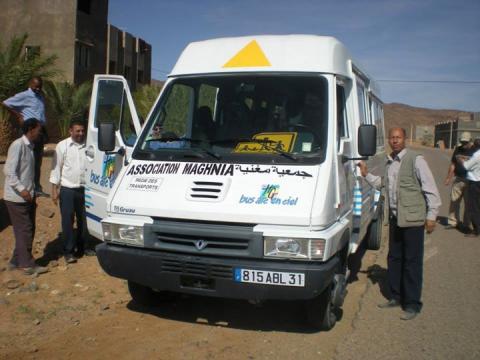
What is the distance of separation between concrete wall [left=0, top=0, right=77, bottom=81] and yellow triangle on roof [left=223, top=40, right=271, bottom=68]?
24369 millimetres

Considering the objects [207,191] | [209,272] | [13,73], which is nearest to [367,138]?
[207,191]

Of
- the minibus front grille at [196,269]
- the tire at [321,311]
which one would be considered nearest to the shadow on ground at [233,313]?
the tire at [321,311]

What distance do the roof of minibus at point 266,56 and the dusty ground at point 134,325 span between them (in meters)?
2.43

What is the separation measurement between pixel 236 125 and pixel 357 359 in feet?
7.85

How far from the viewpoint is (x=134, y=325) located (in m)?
5.18

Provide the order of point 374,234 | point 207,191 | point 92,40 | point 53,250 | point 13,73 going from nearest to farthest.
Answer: point 207,191, point 53,250, point 374,234, point 13,73, point 92,40

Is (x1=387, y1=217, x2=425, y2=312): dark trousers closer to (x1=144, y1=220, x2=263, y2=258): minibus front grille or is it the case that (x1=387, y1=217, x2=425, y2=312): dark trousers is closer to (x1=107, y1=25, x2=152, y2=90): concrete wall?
(x1=144, y1=220, x2=263, y2=258): minibus front grille

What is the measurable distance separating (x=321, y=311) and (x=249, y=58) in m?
2.52

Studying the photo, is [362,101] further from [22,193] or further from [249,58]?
[22,193]

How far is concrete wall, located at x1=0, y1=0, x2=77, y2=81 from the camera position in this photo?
2830cm

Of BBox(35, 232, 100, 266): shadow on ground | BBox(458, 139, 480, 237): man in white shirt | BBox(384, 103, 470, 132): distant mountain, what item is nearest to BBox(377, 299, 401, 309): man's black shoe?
BBox(35, 232, 100, 266): shadow on ground

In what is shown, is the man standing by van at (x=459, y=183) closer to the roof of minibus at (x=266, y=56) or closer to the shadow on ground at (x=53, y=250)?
the roof of minibus at (x=266, y=56)

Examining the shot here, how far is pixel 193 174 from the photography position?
4852 mm

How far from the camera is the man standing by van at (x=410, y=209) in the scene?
5.56 meters
